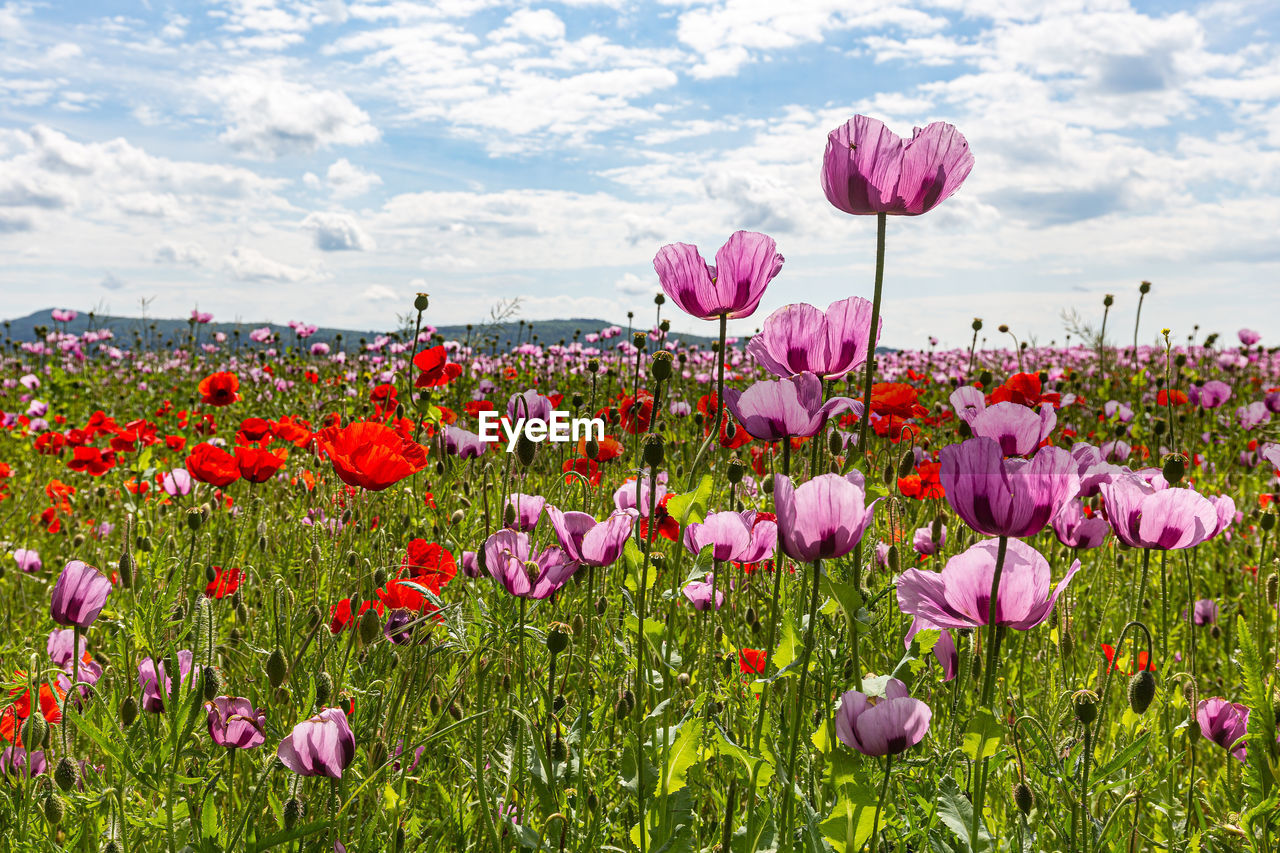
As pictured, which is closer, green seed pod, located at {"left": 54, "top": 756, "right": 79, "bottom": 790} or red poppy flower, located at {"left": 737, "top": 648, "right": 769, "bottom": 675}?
green seed pod, located at {"left": 54, "top": 756, "right": 79, "bottom": 790}

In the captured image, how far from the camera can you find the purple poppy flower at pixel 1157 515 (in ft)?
4.07

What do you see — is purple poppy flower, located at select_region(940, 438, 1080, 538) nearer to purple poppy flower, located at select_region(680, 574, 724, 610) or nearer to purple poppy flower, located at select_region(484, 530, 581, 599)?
purple poppy flower, located at select_region(484, 530, 581, 599)

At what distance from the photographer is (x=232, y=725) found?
138 centimetres

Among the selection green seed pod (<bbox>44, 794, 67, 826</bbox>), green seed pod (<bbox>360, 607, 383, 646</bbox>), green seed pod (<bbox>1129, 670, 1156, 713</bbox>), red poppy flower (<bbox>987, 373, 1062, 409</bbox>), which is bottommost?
green seed pod (<bbox>44, 794, 67, 826</bbox>)

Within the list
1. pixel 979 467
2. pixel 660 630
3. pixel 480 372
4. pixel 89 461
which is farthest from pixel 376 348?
pixel 979 467

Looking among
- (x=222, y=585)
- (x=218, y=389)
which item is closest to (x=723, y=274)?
(x=222, y=585)

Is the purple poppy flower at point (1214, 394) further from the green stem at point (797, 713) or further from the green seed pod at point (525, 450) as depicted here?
the green stem at point (797, 713)

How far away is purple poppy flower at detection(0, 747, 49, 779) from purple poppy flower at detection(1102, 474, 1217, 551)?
6.19ft

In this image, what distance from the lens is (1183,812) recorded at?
1.74 metres

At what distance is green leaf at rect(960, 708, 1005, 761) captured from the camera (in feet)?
3.31

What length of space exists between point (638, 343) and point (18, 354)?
552 inches

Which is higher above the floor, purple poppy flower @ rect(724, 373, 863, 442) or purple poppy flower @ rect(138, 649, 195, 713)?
purple poppy flower @ rect(724, 373, 863, 442)

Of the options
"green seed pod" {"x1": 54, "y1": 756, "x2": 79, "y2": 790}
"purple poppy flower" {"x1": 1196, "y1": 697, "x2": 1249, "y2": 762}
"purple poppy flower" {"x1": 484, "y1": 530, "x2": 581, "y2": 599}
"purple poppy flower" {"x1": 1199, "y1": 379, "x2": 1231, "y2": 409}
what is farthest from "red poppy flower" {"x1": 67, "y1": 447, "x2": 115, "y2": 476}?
"purple poppy flower" {"x1": 1199, "y1": 379, "x2": 1231, "y2": 409}

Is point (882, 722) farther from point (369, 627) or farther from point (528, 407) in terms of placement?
point (528, 407)
